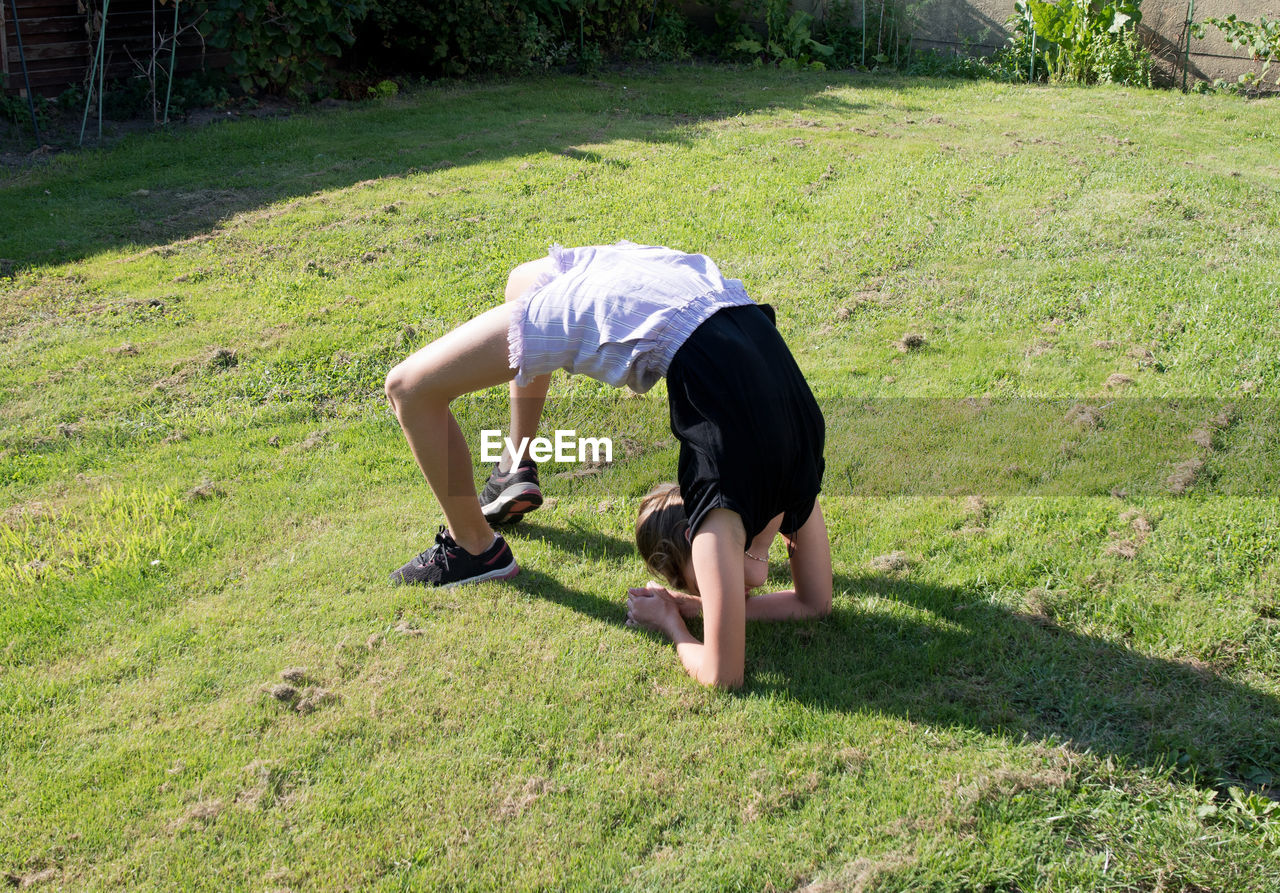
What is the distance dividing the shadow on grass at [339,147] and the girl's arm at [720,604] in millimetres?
5437

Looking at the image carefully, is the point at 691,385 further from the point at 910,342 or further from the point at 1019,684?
the point at 910,342

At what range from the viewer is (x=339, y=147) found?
8.79m

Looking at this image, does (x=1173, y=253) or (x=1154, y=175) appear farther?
(x=1154, y=175)

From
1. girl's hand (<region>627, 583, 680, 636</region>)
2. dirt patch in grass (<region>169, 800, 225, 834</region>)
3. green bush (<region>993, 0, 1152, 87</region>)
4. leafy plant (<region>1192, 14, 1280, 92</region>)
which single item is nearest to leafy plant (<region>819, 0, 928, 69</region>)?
green bush (<region>993, 0, 1152, 87</region>)

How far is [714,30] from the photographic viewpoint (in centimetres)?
1329

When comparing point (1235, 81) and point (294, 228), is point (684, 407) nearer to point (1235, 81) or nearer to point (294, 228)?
point (294, 228)

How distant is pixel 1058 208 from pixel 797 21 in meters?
7.01

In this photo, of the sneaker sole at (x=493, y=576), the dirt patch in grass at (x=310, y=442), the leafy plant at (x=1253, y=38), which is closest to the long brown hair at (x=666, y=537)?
the sneaker sole at (x=493, y=576)

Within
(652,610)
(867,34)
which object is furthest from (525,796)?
(867,34)

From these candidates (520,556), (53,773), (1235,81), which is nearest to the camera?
(53,773)

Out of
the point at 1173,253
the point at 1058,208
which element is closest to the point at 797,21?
the point at 1058,208

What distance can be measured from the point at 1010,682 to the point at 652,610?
1095 millimetres

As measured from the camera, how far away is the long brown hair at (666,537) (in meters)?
3.14

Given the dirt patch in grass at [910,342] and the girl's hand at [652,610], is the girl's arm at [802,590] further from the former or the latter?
the dirt patch in grass at [910,342]
